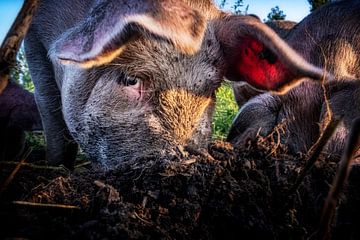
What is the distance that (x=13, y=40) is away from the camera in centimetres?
189

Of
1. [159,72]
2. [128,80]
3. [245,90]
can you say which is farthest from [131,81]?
[245,90]

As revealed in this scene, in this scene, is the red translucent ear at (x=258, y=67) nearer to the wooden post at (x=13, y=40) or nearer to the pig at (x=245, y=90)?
the pig at (x=245, y=90)

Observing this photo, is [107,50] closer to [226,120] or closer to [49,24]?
[49,24]

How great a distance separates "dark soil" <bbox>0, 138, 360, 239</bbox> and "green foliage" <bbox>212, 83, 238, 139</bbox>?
9.72 feet

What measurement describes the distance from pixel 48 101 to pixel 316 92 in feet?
8.62

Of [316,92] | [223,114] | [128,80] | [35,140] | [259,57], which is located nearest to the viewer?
[128,80]

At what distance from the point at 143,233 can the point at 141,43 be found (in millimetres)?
1607

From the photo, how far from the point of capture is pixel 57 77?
3.96 meters

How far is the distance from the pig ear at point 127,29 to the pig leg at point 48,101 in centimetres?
175

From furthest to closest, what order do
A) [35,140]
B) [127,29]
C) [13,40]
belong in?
[35,140] < [127,29] < [13,40]

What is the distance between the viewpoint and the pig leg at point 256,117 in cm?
418

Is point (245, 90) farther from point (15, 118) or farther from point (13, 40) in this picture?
point (13, 40)

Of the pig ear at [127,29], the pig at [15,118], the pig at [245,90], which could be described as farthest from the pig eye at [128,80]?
the pig at [245,90]

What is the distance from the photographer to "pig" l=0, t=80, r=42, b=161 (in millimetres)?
3916
